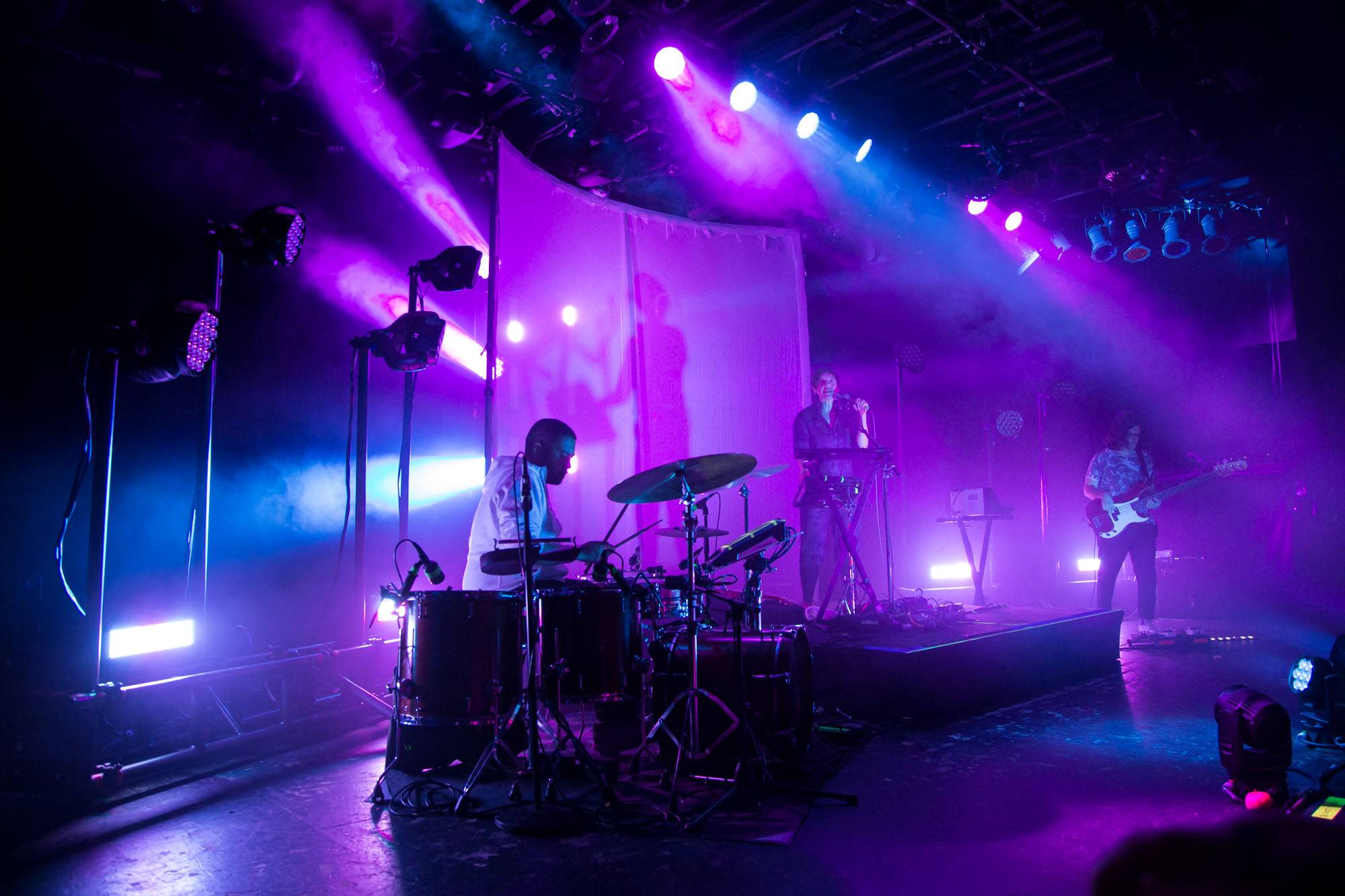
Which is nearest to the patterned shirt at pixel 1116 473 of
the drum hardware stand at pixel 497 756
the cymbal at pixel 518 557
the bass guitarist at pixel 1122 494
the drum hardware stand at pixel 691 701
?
the bass guitarist at pixel 1122 494

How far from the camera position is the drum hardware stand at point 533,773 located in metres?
3.21

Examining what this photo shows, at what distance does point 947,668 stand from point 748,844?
7.89 feet

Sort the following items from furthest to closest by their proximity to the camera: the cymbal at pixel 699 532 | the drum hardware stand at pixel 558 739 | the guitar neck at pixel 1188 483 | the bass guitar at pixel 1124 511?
1. the guitar neck at pixel 1188 483
2. the bass guitar at pixel 1124 511
3. the cymbal at pixel 699 532
4. the drum hardware stand at pixel 558 739

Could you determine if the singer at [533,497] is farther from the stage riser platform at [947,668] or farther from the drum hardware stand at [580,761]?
the stage riser platform at [947,668]

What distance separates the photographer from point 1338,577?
8.70 m

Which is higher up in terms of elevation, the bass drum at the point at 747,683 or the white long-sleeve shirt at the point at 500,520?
the white long-sleeve shirt at the point at 500,520

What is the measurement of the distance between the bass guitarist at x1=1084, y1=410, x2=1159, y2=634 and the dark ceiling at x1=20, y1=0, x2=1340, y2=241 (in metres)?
2.63

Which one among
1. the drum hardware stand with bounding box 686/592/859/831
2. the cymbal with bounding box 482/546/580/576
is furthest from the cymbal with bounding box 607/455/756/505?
the drum hardware stand with bounding box 686/592/859/831

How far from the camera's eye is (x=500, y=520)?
4215mm

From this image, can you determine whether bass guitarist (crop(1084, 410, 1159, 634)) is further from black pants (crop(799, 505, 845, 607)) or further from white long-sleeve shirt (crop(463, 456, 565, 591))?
white long-sleeve shirt (crop(463, 456, 565, 591))

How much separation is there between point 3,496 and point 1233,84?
8.94m

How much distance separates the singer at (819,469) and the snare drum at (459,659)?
354 cm

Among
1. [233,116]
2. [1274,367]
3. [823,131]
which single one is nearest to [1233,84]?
[823,131]

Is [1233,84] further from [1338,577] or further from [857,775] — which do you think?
[857,775]
